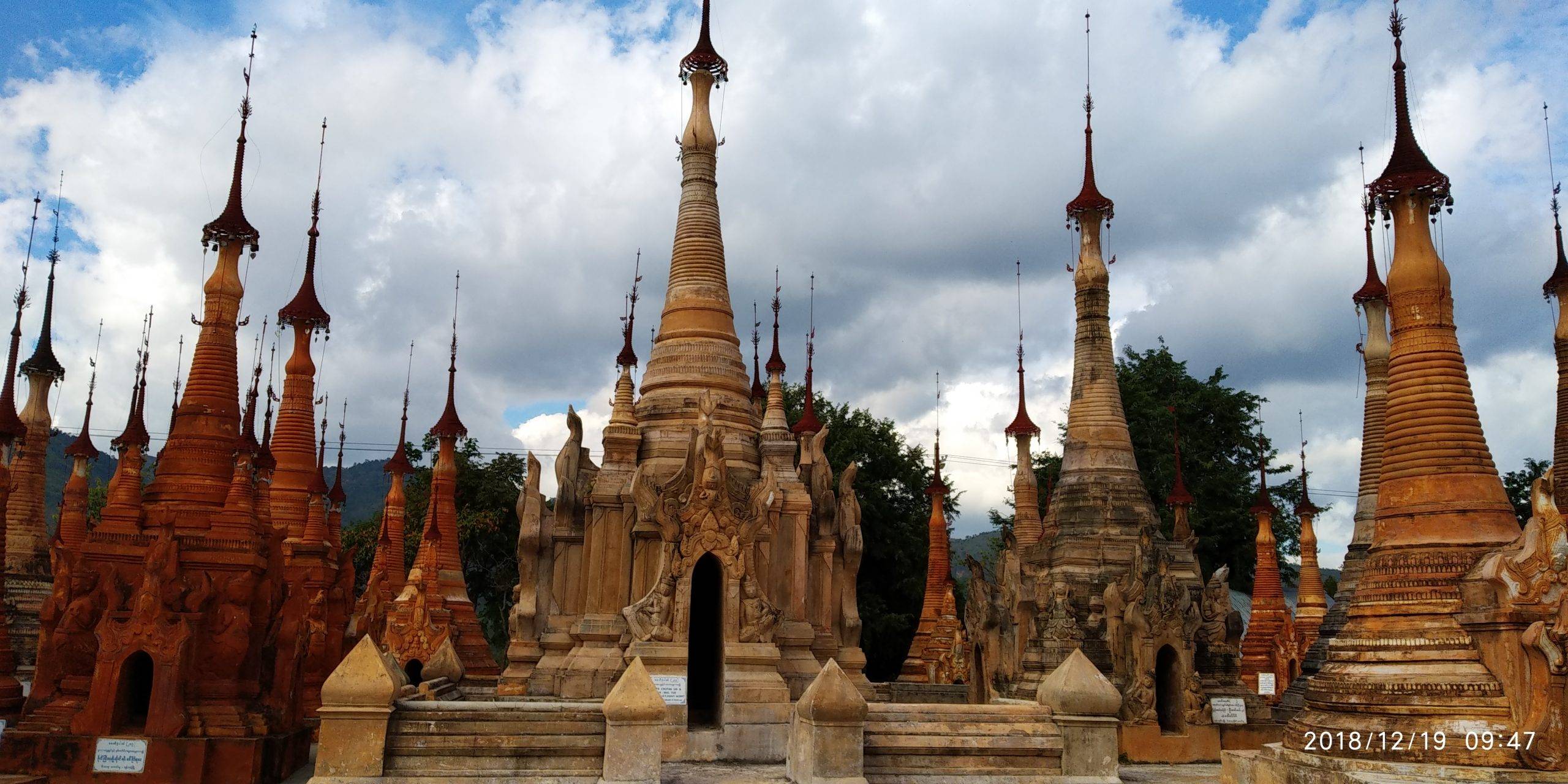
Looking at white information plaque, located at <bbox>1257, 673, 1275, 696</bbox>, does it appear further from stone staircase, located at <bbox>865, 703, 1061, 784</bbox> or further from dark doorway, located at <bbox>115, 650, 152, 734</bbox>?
dark doorway, located at <bbox>115, 650, 152, 734</bbox>

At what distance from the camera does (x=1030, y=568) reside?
2311cm

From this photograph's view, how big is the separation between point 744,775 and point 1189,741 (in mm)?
10718

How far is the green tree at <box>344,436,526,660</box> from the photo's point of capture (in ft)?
150

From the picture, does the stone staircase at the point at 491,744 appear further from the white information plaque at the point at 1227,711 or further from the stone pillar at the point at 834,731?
the white information plaque at the point at 1227,711

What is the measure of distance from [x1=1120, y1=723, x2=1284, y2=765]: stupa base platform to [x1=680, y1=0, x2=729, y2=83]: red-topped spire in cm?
1498

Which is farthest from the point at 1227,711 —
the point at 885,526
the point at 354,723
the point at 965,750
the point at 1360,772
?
the point at 885,526

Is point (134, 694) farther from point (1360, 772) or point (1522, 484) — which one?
point (1522, 484)

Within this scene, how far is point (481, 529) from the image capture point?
46.2m

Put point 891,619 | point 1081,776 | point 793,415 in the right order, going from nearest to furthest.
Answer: point 1081,776 < point 891,619 < point 793,415

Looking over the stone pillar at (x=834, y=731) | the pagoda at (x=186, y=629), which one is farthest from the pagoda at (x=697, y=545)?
the pagoda at (x=186, y=629)

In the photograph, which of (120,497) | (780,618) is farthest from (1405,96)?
(120,497)

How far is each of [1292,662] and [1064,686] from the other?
63.4ft

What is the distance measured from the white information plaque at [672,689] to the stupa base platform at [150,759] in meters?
5.40

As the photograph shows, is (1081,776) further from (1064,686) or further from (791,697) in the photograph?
(791,697)
